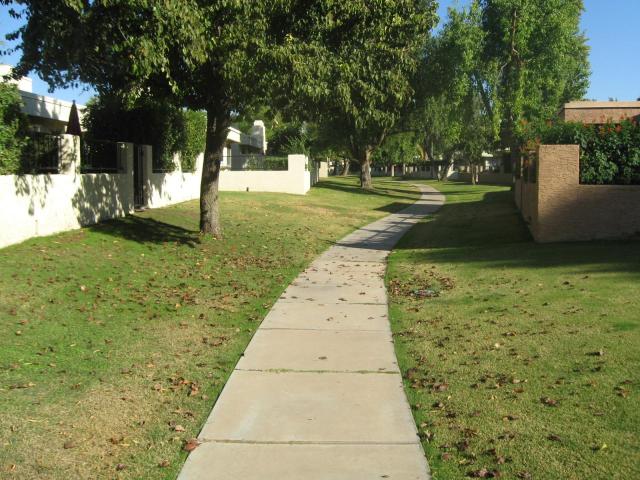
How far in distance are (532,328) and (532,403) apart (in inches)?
97.2

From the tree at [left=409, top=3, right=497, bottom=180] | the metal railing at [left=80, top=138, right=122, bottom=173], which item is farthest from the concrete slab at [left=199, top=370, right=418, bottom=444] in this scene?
the tree at [left=409, top=3, right=497, bottom=180]

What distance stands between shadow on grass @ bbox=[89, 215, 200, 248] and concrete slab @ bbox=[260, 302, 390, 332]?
568 cm

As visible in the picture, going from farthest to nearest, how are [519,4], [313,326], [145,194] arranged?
[519,4] → [145,194] → [313,326]

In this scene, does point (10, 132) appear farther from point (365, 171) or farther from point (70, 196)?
point (365, 171)

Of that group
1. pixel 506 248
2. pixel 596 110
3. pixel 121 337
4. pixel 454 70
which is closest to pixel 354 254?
pixel 506 248

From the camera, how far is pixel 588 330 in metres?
7.63

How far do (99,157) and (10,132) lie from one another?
548cm

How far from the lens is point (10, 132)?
12.3 meters

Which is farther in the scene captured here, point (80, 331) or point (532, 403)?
point (80, 331)

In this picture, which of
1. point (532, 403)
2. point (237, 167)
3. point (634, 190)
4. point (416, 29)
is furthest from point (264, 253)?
point (237, 167)

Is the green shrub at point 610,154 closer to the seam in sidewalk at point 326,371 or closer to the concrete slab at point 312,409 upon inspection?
the seam in sidewalk at point 326,371

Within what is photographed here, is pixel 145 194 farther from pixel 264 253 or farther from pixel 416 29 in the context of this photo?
pixel 416 29

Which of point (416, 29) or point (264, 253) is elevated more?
point (416, 29)

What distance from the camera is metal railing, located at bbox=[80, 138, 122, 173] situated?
16495mm
